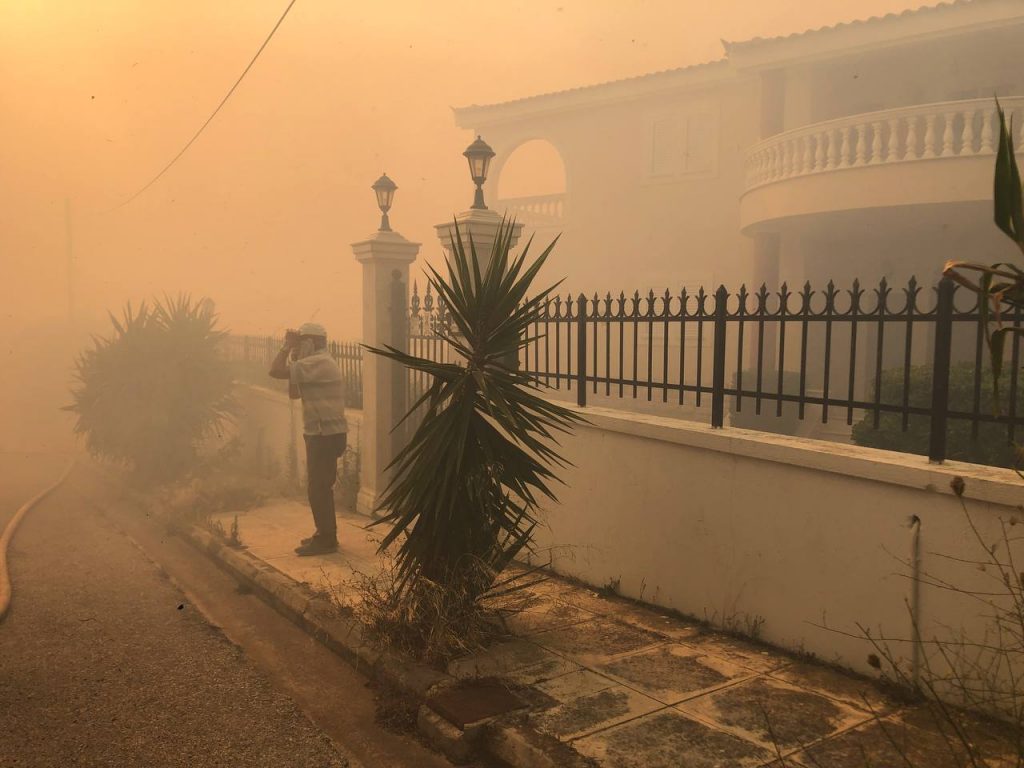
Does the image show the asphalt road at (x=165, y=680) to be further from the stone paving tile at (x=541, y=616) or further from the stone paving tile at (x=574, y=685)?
the stone paving tile at (x=541, y=616)

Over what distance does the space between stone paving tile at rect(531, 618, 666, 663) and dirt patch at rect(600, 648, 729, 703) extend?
0.15 metres

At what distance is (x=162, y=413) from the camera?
12523 mm

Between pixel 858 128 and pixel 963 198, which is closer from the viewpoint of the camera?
pixel 963 198

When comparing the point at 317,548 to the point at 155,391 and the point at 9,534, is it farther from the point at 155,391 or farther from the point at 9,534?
the point at 155,391

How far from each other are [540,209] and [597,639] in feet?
52.4

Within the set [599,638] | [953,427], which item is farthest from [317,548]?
[953,427]

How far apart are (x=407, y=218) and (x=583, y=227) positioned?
52.5 m

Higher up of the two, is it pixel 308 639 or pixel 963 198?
pixel 963 198

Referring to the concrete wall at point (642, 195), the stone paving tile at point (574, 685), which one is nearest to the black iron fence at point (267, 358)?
the stone paving tile at point (574, 685)

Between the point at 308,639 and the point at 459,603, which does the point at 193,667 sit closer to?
the point at 308,639

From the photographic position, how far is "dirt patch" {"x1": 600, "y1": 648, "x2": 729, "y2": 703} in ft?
13.8

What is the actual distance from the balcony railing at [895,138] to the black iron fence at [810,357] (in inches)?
101

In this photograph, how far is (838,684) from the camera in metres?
4.20

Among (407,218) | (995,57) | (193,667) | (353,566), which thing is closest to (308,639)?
(193,667)
